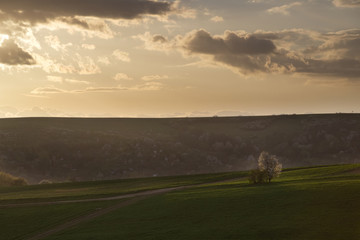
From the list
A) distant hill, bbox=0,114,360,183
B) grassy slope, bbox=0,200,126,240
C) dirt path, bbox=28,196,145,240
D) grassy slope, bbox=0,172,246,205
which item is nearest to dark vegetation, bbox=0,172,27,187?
grassy slope, bbox=0,172,246,205

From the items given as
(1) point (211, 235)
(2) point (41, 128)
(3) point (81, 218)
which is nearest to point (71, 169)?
(2) point (41, 128)

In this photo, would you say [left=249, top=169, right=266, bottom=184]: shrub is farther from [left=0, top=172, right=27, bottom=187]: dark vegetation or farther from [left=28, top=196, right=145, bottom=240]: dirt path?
[left=0, top=172, right=27, bottom=187]: dark vegetation

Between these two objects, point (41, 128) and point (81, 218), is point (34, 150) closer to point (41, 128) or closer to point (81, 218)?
point (41, 128)

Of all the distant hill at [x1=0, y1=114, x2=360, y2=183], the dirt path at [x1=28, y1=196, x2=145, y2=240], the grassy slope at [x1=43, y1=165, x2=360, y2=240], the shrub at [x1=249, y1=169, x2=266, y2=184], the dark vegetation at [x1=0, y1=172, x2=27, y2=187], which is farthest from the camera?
the distant hill at [x1=0, y1=114, x2=360, y2=183]

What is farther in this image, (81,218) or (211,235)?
(81,218)

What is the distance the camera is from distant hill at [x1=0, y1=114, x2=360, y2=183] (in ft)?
417

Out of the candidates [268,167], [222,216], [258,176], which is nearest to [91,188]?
[258,176]

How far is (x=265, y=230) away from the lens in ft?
92.3

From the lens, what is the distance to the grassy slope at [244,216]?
28.0m

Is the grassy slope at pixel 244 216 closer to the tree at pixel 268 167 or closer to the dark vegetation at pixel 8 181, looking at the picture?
the tree at pixel 268 167

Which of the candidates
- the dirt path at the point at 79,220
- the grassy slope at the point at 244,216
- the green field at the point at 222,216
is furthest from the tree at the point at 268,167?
the dirt path at the point at 79,220

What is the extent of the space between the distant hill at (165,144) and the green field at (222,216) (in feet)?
256

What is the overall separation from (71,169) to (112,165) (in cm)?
1234

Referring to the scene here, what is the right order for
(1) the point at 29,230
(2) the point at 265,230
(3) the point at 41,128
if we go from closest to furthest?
(2) the point at 265,230 → (1) the point at 29,230 → (3) the point at 41,128
